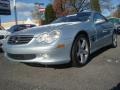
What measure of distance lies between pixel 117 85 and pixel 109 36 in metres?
3.69

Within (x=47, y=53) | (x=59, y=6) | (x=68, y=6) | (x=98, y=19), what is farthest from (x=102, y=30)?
(x=68, y=6)

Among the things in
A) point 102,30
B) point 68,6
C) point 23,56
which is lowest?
point 23,56

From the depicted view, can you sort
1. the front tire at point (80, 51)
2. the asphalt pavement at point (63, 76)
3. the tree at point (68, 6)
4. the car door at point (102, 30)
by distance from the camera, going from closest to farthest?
the asphalt pavement at point (63, 76) → the front tire at point (80, 51) → the car door at point (102, 30) → the tree at point (68, 6)

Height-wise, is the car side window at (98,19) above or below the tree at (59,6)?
below

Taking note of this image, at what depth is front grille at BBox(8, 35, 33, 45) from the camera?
579 cm

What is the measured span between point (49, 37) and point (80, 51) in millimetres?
972

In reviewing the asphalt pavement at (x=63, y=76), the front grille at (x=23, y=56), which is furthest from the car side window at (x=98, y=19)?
the front grille at (x=23, y=56)

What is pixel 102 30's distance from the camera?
7.60 metres

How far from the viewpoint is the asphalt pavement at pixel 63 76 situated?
187 inches

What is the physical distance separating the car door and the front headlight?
1.81 metres

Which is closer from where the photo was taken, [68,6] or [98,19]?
[98,19]

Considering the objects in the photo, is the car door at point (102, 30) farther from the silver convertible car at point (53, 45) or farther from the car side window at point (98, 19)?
the silver convertible car at point (53, 45)

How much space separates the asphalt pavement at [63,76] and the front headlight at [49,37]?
0.70 m

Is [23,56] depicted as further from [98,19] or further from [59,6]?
[59,6]
